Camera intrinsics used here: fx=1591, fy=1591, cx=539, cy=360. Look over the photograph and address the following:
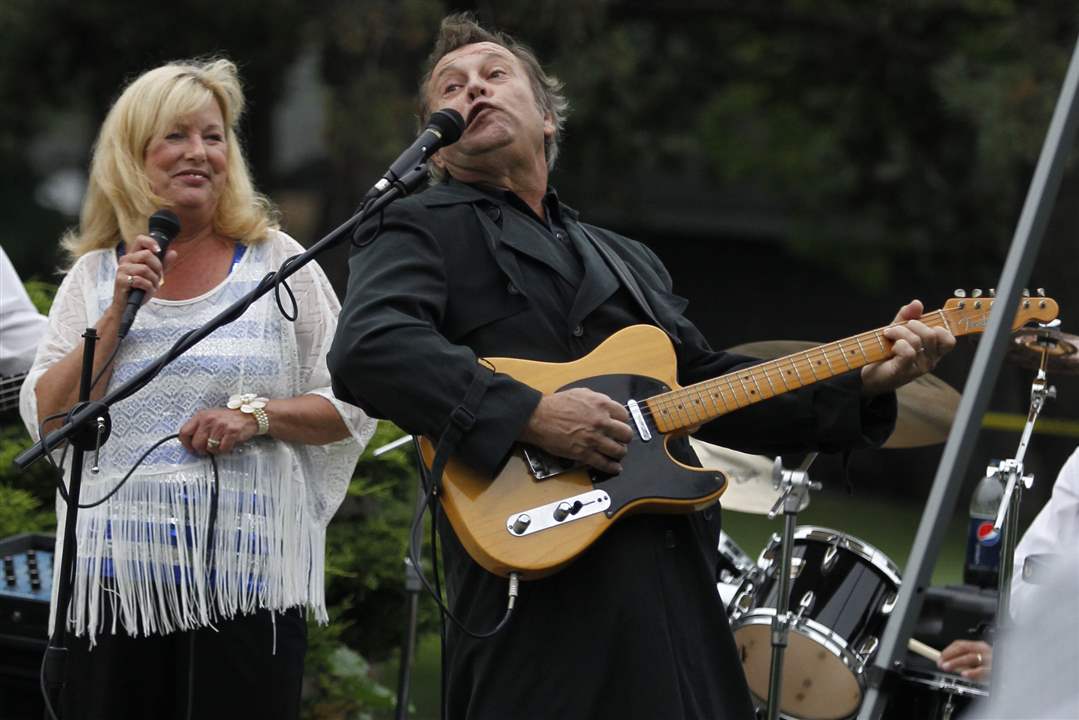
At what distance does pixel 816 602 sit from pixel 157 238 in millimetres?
2361

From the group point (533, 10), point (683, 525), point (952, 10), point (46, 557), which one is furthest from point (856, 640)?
point (952, 10)

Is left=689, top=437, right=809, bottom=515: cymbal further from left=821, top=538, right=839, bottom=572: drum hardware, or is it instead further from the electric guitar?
the electric guitar

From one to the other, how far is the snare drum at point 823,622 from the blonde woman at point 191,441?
4.95ft

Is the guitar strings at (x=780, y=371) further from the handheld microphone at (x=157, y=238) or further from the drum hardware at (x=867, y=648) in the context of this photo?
the drum hardware at (x=867, y=648)

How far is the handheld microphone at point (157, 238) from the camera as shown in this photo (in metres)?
3.52

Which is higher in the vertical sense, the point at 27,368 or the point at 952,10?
the point at 952,10

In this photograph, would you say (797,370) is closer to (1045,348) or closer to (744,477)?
(1045,348)

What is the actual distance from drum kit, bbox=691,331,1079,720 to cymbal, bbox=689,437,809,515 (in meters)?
0.12

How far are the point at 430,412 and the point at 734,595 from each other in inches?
78.7

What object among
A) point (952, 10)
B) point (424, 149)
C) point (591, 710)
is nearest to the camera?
point (591, 710)

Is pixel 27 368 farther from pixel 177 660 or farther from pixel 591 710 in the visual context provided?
pixel 591 710

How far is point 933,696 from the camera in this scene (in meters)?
4.22

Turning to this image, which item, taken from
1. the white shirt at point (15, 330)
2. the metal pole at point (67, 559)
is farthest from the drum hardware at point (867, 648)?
the white shirt at point (15, 330)

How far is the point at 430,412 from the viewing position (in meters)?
3.26
